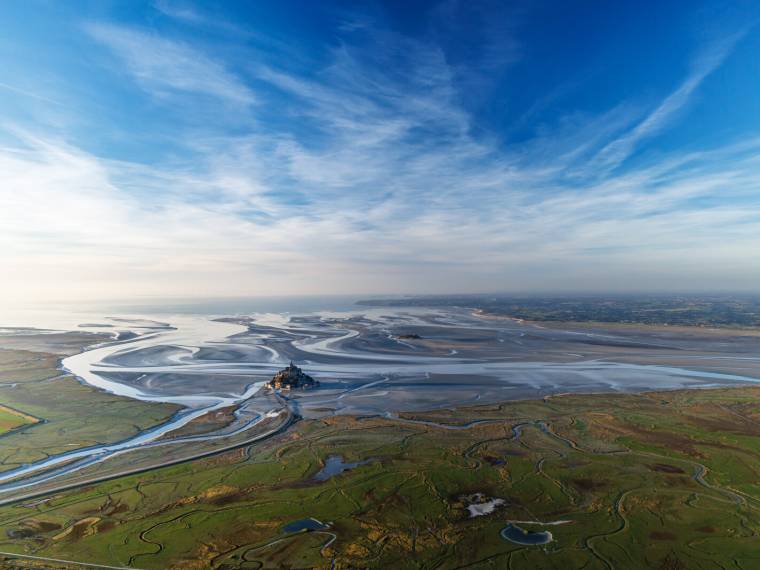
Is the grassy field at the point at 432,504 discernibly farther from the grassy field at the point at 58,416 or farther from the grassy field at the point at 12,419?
the grassy field at the point at 12,419

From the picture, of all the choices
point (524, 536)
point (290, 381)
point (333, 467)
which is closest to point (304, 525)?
point (333, 467)

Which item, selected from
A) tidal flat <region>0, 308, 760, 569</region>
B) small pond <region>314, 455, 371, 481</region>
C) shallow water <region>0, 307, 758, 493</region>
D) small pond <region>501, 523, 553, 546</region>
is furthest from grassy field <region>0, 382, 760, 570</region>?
shallow water <region>0, 307, 758, 493</region>

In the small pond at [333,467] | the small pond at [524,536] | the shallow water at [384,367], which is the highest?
the shallow water at [384,367]

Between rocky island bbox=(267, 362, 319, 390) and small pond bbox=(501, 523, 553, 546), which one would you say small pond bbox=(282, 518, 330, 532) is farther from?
rocky island bbox=(267, 362, 319, 390)

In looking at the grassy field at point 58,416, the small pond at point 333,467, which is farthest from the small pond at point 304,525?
the grassy field at point 58,416

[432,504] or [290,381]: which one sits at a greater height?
[290,381]

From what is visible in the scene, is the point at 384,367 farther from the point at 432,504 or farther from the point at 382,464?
the point at 432,504

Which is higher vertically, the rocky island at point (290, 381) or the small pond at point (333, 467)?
the rocky island at point (290, 381)
